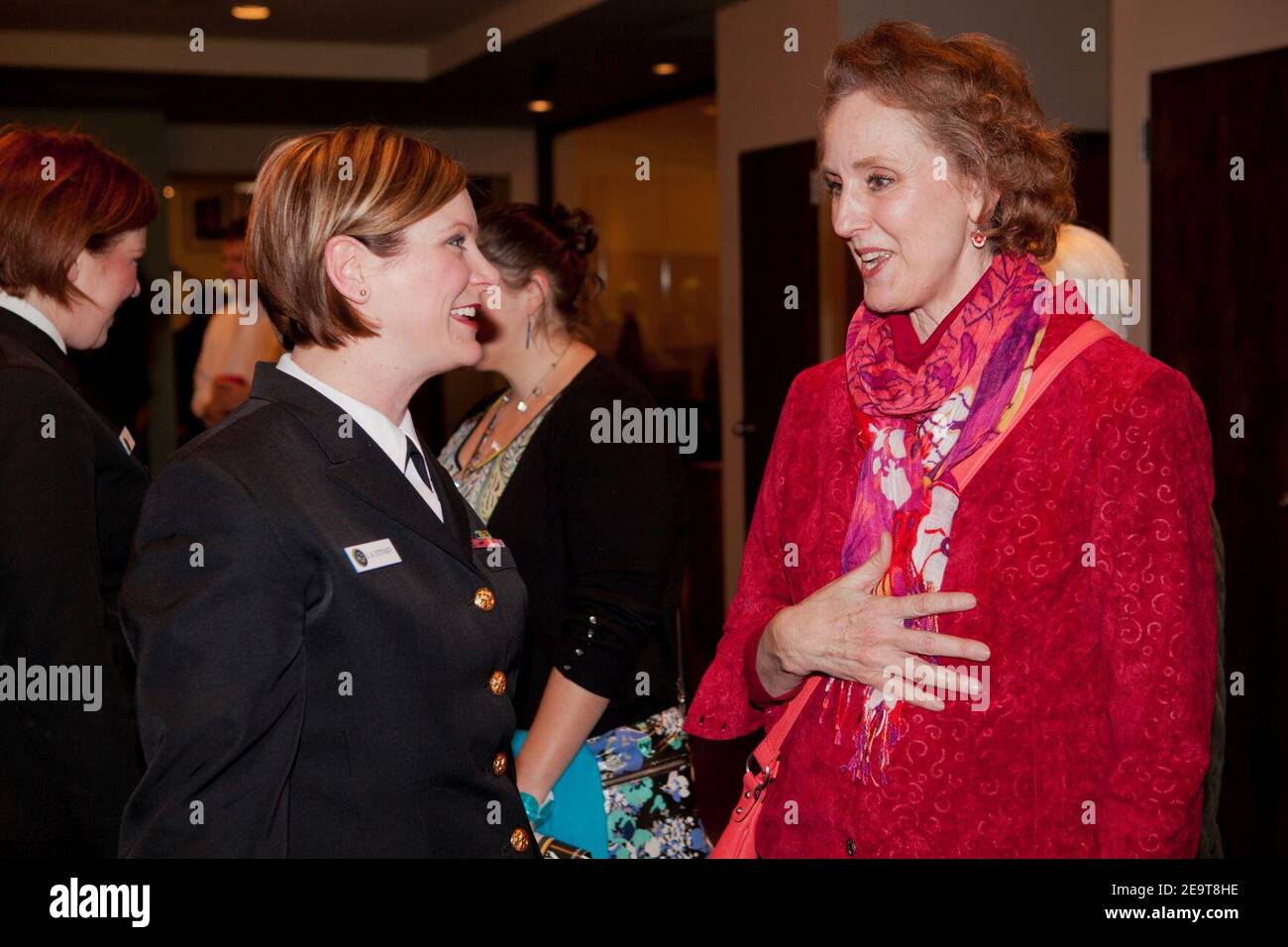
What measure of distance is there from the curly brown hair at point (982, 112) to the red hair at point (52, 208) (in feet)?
4.27

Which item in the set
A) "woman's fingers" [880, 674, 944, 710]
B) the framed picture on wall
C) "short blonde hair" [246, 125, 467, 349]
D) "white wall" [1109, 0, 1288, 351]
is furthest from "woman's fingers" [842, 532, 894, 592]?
the framed picture on wall

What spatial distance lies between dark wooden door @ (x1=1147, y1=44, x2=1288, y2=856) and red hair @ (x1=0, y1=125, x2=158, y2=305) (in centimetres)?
313

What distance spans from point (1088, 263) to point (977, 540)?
1032 mm

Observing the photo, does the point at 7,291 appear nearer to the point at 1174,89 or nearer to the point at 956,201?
the point at 956,201

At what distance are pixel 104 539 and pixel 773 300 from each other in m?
4.66

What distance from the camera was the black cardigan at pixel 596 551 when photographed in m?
2.08

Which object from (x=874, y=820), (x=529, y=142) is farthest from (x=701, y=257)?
(x=874, y=820)

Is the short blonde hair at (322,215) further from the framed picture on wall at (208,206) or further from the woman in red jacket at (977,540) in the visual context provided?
the framed picture on wall at (208,206)

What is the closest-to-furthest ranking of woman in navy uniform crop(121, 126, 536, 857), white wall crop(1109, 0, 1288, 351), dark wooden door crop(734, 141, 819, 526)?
woman in navy uniform crop(121, 126, 536, 857) < white wall crop(1109, 0, 1288, 351) < dark wooden door crop(734, 141, 819, 526)

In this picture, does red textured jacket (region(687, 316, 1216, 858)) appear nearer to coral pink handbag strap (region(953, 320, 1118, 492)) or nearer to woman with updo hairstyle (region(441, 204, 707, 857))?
coral pink handbag strap (region(953, 320, 1118, 492))

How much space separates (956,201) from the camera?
1.51 m

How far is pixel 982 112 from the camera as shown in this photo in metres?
1.50

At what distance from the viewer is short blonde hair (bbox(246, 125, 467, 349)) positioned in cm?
150

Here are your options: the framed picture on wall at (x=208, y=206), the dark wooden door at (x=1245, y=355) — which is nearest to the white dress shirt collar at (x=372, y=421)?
the dark wooden door at (x=1245, y=355)
